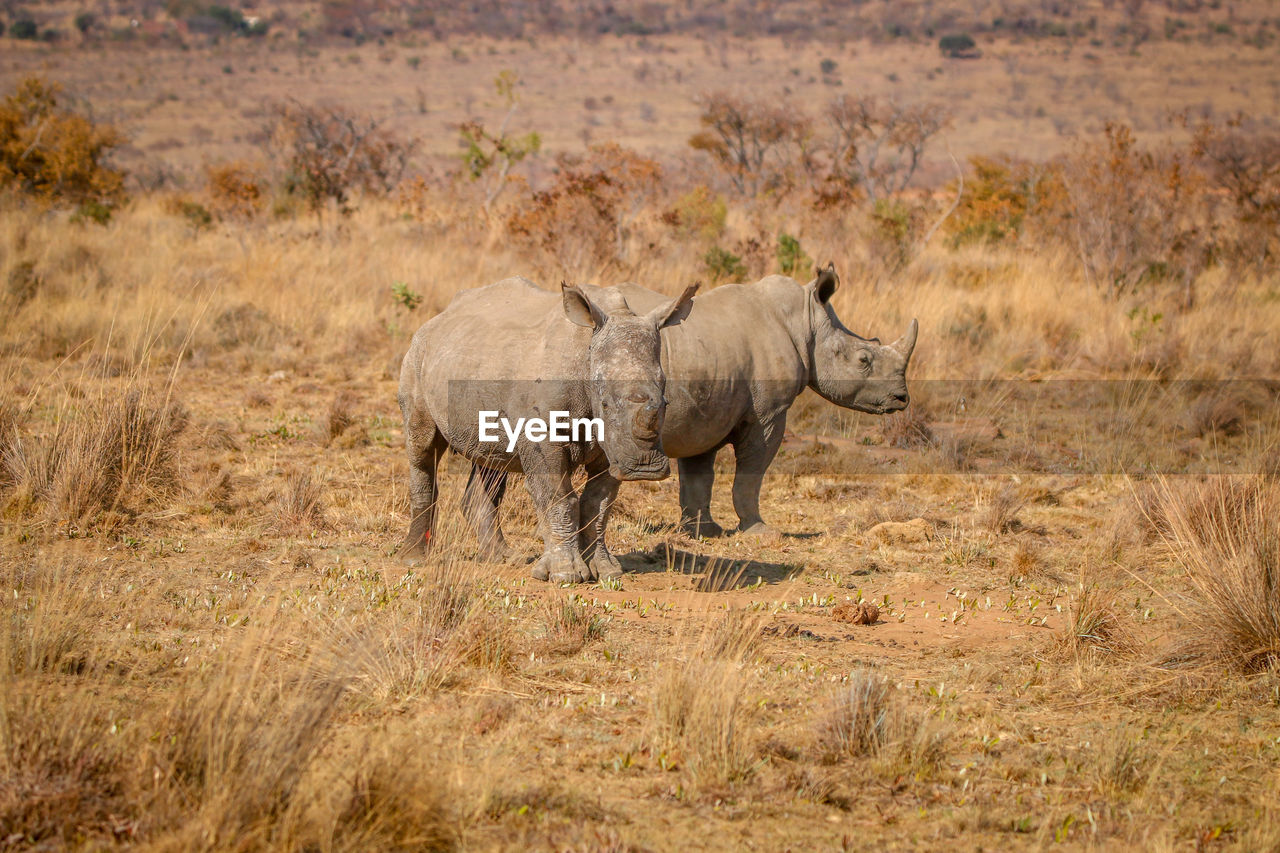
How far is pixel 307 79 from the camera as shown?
52.9m

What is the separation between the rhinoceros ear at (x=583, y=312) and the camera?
6.04 m

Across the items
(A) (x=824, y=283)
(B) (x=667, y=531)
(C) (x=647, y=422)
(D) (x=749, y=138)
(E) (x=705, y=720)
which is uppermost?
(D) (x=749, y=138)

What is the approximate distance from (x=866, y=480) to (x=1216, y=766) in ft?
17.6

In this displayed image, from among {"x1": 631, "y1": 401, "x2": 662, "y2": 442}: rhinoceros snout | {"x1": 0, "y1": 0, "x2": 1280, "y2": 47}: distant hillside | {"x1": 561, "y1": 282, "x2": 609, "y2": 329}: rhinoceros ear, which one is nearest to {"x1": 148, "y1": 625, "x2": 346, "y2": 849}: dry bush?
{"x1": 631, "y1": 401, "x2": 662, "y2": 442}: rhinoceros snout

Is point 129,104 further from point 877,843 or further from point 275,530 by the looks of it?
point 877,843

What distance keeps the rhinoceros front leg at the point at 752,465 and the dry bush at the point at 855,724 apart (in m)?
3.62

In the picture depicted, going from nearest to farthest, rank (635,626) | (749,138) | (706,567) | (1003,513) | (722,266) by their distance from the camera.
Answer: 1. (635,626)
2. (706,567)
3. (1003,513)
4. (722,266)
5. (749,138)

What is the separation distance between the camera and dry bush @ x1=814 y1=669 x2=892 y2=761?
4496mm

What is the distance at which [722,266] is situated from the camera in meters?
15.2

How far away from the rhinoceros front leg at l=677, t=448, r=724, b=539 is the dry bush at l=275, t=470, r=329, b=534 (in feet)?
8.01

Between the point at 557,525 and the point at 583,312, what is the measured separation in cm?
118

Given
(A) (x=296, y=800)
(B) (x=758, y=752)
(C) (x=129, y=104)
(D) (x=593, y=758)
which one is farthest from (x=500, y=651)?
(C) (x=129, y=104)

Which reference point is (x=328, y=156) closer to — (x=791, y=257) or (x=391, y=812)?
(x=791, y=257)

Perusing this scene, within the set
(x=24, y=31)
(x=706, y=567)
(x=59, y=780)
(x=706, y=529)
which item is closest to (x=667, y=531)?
(x=706, y=529)
